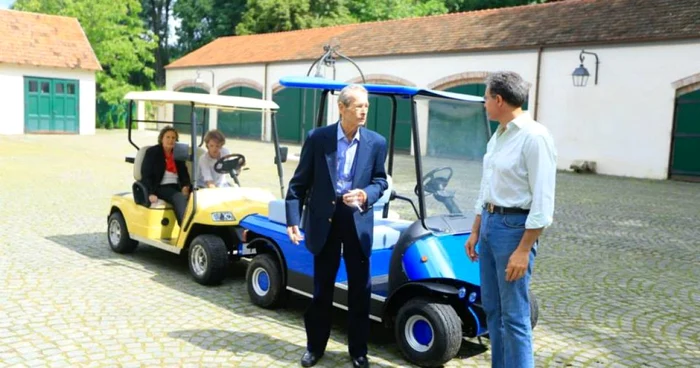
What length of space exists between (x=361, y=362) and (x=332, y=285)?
49cm

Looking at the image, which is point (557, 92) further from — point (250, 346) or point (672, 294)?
point (250, 346)

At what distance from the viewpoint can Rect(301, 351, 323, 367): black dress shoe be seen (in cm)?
414

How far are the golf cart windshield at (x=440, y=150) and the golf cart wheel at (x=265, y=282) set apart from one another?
1.09 meters

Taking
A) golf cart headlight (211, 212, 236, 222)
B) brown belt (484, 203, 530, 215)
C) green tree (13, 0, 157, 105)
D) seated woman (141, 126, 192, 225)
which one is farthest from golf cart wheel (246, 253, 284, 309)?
A: green tree (13, 0, 157, 105)

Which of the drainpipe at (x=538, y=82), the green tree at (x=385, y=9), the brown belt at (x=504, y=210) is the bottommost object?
the brown belt at (x=504, y=210)

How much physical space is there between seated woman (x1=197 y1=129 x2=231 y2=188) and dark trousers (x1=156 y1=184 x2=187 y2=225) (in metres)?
0.24

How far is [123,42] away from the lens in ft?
124

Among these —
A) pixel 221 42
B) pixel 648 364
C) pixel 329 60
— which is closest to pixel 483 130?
pixel 648 364

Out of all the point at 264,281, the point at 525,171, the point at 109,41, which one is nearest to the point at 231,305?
the point at 264,281

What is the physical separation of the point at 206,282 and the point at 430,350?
2.48 m

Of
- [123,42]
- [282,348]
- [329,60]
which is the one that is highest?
[123,42]

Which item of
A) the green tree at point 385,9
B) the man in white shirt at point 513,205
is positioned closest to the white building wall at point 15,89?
the green tree at point 385,9

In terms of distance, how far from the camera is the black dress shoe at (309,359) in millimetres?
4141

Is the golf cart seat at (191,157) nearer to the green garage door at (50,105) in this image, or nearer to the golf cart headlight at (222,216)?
the golf cart headlight at (222,216)
